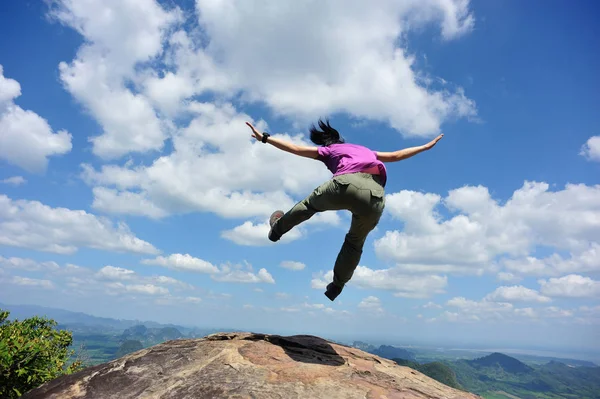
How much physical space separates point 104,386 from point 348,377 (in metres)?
3.46

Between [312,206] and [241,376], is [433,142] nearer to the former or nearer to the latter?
[312,206]

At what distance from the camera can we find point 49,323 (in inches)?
622

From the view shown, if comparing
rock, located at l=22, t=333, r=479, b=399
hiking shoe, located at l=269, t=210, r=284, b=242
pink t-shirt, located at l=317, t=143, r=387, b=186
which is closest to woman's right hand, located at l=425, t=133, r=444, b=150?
pink t-shirt, located at l=317, t=143, r=387, b=186

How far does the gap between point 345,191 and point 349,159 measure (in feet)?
2.57

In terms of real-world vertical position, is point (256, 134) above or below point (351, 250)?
above

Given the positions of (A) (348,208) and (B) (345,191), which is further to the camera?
(A) (348,208)

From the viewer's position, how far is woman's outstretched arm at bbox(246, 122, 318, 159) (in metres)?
6.36

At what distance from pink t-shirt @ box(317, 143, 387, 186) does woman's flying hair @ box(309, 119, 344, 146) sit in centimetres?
44

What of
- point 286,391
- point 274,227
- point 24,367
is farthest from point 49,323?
point 286,391

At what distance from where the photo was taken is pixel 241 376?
4871mm

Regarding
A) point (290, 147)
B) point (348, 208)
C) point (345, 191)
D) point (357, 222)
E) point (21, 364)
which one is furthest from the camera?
point (21, 364)

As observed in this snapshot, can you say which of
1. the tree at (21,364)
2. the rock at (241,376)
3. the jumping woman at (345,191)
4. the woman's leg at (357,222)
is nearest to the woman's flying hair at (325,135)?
the jumping woman at (345,191)

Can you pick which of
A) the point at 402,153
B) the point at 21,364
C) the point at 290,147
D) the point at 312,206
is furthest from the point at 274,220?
the point at 21,364

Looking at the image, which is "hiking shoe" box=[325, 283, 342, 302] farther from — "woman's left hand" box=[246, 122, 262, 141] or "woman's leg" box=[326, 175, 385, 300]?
"woman's left hand" box=[246, 122, 262, 141]
